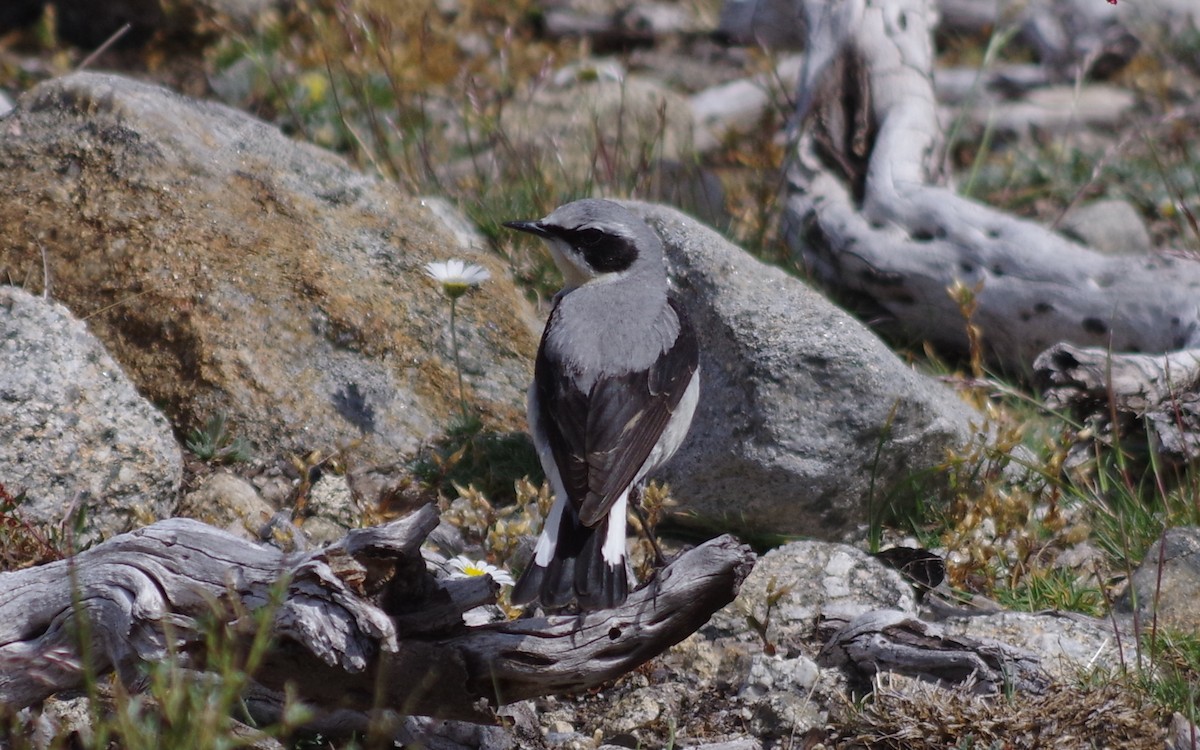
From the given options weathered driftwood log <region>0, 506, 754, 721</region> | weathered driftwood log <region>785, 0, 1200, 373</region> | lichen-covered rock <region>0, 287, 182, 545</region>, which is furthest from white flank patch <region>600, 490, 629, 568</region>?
weathered driftwood log <region>785, 0, 1200, 373</region>

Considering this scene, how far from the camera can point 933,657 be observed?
14.0 ft

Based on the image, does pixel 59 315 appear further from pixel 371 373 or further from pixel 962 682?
pixel 962 682

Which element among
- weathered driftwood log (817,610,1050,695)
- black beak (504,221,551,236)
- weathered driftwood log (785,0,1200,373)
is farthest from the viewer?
weathered driftwood log (785,0,1200,373)

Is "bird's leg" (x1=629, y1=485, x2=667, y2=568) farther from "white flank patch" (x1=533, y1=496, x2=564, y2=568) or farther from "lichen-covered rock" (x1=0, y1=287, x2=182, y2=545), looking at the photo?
"lichen-covered rock" (x1=0, y1=287, x2=182, y2=545)

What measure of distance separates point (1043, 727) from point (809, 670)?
0.78 metres

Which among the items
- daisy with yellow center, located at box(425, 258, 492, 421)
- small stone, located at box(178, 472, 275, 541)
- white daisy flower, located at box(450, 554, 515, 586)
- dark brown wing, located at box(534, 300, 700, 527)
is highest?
daisy with yellow center, located at box(425, 258, 492, 421)

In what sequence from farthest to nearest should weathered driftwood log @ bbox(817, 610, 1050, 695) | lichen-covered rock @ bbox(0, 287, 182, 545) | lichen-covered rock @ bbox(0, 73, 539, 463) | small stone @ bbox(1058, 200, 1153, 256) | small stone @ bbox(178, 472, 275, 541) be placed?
small stone @ bbox(1058, 200, 1153, 256)
lichen-covered rock @ bbox(0, 73, 539, 463)
small stone @ bbox(178, 472, 275, 541)
lichen-covered rock @ bbox(0, 287, 182, 545)
weathered driftwood log @ bbox(817, 610, 1050, 695)

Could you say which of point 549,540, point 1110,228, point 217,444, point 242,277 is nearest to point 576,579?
point 549,540

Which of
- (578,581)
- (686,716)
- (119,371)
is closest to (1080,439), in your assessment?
(686,716)

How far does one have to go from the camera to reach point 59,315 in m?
5.16

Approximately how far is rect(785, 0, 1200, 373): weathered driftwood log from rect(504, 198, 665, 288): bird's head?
73.3 inches

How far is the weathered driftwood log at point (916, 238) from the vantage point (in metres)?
6.62

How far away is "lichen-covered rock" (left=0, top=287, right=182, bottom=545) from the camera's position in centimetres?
480

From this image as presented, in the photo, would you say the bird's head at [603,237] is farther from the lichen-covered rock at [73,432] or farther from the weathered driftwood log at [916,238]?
the weathered driftwood log at [916,238]
